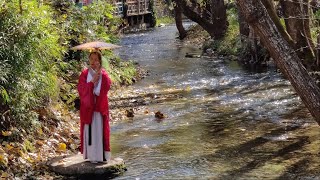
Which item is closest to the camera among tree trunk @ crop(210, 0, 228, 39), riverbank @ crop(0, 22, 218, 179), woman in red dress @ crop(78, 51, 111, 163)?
riverbank @ crop(0, 22, 218, 179)

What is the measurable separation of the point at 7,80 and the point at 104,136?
5.61ft

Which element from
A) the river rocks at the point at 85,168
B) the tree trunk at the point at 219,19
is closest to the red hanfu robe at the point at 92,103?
the river rocks at the point at 85,168

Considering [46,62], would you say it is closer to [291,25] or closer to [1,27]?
[1,27]

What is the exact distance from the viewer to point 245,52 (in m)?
22.0

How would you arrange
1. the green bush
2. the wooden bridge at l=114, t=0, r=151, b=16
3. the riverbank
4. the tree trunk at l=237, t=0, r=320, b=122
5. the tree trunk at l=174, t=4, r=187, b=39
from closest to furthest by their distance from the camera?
the tree trunk at l=237, t=0, r=320, b=122 → the riverbank → the green bush → the tree trunk at l=174, t=4, r=187, b=39 → the wooden bridge at l=114, t=0, r=151, b=16

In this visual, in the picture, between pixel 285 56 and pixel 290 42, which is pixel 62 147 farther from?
pixel 290 42

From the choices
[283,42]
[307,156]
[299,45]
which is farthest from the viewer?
Answer: [299,45]

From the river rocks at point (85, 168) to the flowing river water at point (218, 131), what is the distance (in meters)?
0.18

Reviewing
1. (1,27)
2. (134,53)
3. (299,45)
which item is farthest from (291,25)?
(134,53)

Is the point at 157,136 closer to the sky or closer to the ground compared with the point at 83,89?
closer to the ground

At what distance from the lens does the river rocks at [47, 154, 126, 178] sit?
24.3 ft

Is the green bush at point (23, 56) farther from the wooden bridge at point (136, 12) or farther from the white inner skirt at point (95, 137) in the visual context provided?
the wooden bridge at point (136, 12)

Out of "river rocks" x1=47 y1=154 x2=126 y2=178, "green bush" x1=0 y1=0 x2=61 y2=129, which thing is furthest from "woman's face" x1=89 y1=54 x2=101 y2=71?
"river rocks" x1=47 y1=154 x2=126 y2=178

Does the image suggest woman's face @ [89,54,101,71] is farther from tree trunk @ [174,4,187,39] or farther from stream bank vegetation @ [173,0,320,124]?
tree trunk @ [174,4,187,39]
